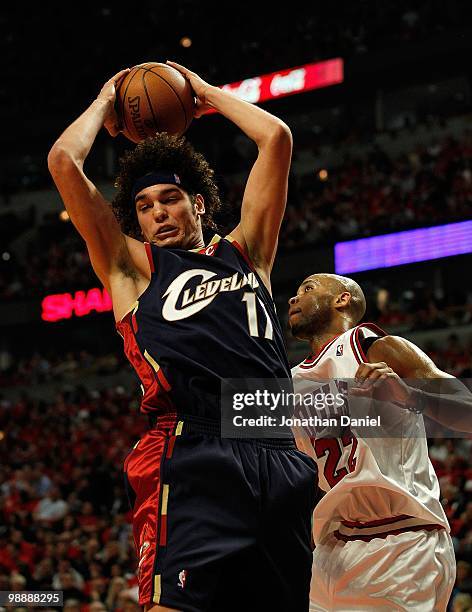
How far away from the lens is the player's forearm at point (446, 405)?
341cm

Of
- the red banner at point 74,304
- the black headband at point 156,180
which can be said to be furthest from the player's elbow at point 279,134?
the red banner at point 74,304

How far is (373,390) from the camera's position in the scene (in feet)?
10.5

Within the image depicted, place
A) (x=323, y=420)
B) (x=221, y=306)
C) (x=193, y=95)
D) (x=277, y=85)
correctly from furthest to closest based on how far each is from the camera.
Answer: (x=277, y=85), (x=323, y=420), (x=193, y=95), (x=221, y=306)

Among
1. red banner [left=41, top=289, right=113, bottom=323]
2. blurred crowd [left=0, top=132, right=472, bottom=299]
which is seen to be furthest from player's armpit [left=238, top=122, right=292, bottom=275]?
red banner [left=41, top=289, right=113, bottom=323]

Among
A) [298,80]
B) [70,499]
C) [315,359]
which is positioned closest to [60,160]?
[315,359]

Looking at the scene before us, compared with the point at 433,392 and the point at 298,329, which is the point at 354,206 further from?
the point at 433,392

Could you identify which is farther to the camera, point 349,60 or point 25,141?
point 25,141

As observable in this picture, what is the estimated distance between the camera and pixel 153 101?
3348 millimetres

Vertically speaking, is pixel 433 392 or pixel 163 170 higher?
pixel 163 170

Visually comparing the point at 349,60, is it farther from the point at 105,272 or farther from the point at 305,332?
the point at 105,272

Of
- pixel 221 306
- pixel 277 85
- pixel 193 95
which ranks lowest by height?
pixel 221 306

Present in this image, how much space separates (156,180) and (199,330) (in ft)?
2.09

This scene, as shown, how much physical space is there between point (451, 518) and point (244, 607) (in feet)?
21.8

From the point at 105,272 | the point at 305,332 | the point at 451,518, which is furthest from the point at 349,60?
the point at 105,272
